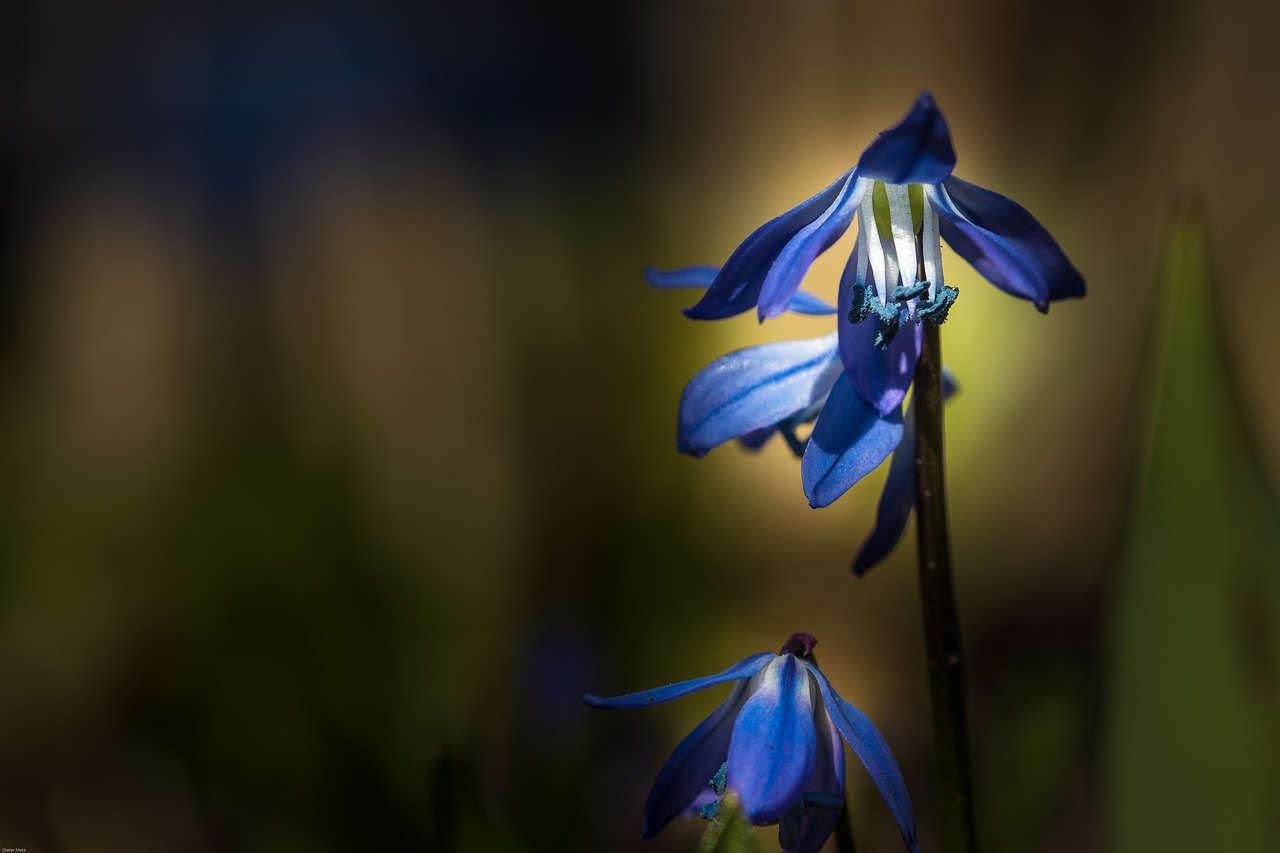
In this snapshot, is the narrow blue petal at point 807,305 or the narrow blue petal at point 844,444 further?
the narrow blue petal at point 807,305

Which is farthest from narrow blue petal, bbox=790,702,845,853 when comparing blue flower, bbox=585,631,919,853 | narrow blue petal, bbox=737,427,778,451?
narrow blue petal, bbox=737,427,778,451

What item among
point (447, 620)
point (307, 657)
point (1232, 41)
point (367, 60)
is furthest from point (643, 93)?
point (307, 657)

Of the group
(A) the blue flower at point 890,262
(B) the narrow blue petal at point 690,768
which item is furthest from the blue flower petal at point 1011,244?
(B) the narrow blue petal at point 690,768

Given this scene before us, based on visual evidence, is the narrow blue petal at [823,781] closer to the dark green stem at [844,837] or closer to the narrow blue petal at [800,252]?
the dark green stem at [844,837]

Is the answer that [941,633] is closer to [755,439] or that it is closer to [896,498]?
[896,498]

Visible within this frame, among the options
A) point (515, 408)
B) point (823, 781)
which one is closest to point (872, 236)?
point (823, 781)
